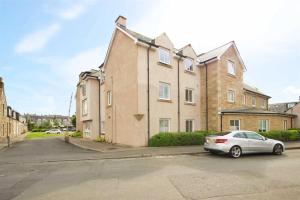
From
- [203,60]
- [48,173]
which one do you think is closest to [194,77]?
[203,60]

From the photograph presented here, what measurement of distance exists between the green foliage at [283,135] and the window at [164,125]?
820cm

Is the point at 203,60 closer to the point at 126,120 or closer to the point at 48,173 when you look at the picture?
the point at 126,120

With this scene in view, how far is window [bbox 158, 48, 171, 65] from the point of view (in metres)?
21.4

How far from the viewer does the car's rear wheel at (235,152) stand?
13570 millimetres

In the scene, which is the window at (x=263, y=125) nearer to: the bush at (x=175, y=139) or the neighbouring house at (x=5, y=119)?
the bush at (x=175, y=139)

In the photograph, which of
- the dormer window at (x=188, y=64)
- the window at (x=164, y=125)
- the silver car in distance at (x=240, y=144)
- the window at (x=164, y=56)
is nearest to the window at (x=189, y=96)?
the dormer window at (x=188, y=64)

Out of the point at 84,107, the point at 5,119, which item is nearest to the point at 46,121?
the point at 5,119

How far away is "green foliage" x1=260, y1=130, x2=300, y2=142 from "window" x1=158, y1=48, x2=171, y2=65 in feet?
33.9

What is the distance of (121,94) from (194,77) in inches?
286

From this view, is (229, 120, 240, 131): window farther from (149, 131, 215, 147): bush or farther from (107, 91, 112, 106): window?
(107, 91, 112, 106): window

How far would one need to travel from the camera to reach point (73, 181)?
8164 millimetres

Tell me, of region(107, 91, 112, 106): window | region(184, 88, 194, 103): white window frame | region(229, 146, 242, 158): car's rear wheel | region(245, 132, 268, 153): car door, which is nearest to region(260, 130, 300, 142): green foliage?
region(184, 88, 194, 103): white window frame

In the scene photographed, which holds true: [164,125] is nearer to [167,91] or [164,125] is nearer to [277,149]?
[167,91]

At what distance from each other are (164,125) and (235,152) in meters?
8.34
